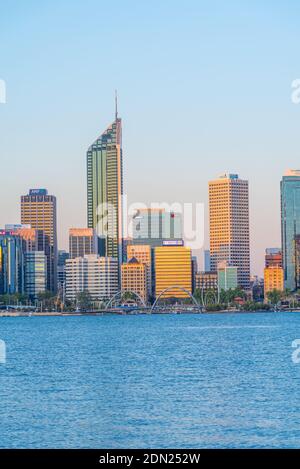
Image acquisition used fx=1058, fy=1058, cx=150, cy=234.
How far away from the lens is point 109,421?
18453mm

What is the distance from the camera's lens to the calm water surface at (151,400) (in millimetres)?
16531

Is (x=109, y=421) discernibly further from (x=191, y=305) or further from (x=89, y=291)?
(x=89, y=291)

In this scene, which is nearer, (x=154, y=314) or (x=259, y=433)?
(x=259, y=433)

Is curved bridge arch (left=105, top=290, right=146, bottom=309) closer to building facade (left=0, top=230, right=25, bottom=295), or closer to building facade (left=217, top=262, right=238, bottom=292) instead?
building facade (left=217, top=262, right=238, bottom=292)

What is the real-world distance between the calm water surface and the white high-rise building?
97.4 meters

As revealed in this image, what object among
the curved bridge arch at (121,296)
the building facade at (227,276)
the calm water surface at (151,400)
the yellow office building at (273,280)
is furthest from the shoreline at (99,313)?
the calm water surface at (151,400)

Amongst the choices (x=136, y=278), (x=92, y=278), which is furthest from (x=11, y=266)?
(x=136, y=278)

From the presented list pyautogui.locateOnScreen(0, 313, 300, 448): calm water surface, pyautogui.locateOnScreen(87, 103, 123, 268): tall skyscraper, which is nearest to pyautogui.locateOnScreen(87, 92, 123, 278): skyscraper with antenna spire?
pyautogui.locateOnScreen(87, 103, 123, 268): tall skyscraper

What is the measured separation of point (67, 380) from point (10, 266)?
108 m

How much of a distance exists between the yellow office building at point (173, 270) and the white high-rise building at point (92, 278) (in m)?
7.71

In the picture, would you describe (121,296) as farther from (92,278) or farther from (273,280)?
(273,280)
